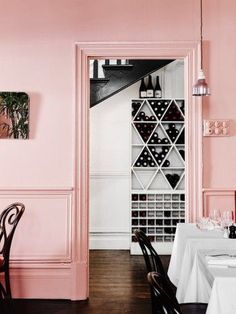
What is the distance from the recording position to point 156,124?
5504 millimetres

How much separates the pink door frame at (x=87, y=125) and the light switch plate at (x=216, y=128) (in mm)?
63

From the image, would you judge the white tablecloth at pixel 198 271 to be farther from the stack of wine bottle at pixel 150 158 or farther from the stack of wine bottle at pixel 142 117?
the stack of wine bottle at pixel 142 117

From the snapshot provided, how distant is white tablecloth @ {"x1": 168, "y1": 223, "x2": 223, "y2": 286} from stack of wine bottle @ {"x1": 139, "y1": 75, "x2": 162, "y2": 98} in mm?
2806

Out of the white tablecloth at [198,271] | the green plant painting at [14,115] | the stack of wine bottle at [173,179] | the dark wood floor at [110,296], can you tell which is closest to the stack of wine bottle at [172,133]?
the stack of wine bottle at [173,179]

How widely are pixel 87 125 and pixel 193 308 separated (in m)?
2.12

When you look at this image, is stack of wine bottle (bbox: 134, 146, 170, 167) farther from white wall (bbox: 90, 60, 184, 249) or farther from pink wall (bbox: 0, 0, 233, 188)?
pink wall (bbox: 0, 0, 233, 188)

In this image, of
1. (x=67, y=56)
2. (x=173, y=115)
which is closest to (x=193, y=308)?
(x=67, y=56)

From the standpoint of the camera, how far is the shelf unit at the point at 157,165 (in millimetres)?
5461

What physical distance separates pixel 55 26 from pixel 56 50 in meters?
0.24

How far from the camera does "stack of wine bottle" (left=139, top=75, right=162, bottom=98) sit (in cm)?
557

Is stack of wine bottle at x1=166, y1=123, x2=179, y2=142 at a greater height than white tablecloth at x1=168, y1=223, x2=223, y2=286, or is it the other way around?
stack of wine bottle at x1=166, y1=123, x2=179, y2=142

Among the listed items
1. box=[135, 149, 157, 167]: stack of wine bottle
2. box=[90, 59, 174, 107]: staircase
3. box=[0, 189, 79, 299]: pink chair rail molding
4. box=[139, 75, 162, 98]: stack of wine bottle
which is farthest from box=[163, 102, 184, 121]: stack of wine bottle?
box=[0, 189, 79, 299]: pink chair rail molding

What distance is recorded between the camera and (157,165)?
5516 mm

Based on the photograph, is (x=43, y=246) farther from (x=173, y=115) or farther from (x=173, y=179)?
(x=173, y=115)
